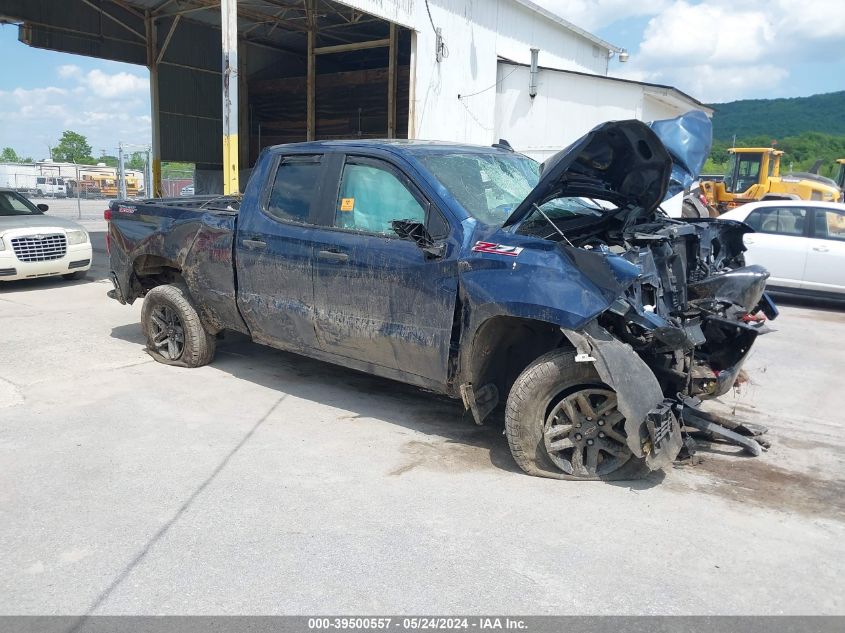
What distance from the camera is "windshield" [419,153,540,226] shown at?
14.9 ft

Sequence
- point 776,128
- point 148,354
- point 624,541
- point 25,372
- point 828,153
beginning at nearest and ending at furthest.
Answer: point 624,541, point 25,372, point 148,354, point 828,153, point 776,128

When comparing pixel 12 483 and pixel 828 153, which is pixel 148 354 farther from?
pixel 828 153

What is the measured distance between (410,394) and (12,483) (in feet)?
9.57

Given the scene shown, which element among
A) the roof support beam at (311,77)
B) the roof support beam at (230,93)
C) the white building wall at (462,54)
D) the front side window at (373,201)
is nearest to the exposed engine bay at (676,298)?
the front side window at (373,201)

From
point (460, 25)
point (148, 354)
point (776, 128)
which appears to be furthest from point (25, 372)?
point (776, 128)

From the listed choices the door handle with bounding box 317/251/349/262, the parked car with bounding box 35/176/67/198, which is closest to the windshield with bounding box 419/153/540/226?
the door handle with bounding box 317/251/349/262

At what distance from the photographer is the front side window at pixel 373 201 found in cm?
466

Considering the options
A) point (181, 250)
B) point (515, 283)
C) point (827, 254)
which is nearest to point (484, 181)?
point (515, 283)

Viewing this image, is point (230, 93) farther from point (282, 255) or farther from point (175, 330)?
point (282, 255)

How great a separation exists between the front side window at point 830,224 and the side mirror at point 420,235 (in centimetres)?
859

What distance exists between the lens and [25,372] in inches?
244

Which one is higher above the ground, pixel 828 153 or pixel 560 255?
pixel 828 153

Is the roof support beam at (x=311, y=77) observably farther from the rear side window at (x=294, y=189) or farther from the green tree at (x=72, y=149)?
the green tree at (x=72, y=149)

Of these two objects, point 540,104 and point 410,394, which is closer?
point 410,394
